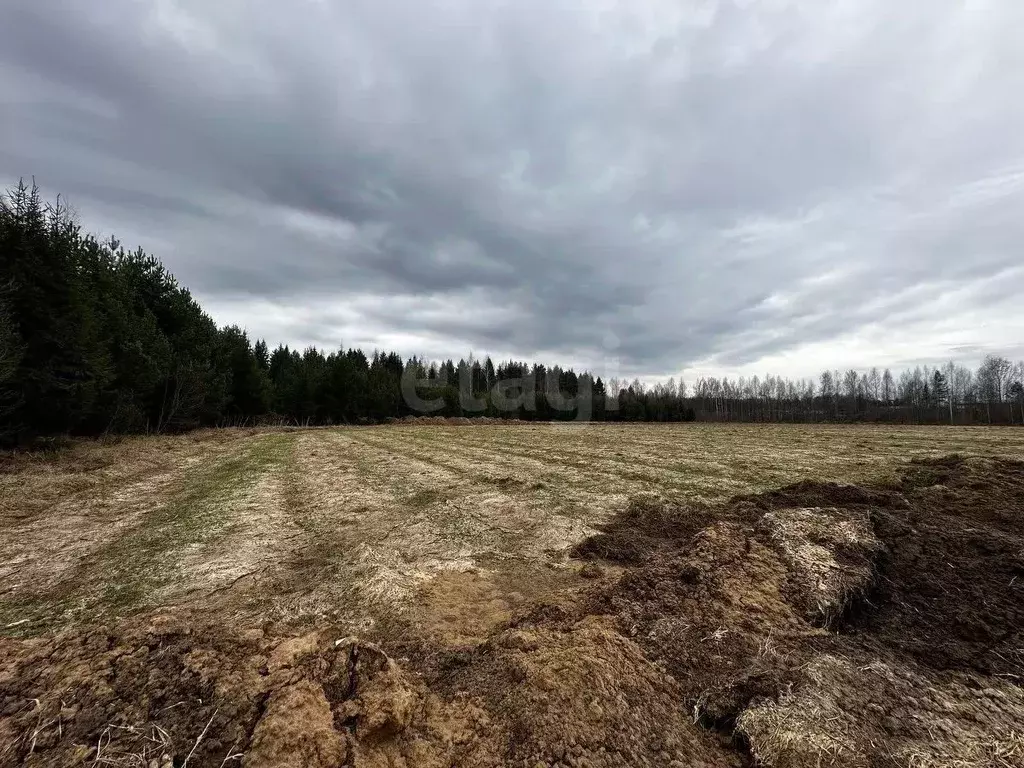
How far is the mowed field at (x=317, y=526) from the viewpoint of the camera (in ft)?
16.1

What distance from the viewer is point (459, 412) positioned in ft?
235

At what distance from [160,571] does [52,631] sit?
66.3 inches

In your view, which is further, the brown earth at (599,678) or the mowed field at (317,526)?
the mowed field at (317,526)

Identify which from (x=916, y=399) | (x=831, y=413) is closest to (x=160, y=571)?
(x=831, y=413)

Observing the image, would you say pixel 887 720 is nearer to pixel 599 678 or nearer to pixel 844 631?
pixel 844 631

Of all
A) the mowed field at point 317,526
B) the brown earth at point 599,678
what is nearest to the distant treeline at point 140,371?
the mowed field at point 317,526

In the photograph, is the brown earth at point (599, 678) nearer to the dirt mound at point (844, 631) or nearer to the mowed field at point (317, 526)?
the dirt mound at point (844, 631)

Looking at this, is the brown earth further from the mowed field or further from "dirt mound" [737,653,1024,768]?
the mowed field

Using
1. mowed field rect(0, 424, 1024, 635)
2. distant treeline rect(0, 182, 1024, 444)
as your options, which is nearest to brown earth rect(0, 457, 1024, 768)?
mowed field rect(0, 424, 1024, 635)

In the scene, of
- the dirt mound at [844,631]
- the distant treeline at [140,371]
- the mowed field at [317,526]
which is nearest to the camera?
the dirt mound at [844,631]

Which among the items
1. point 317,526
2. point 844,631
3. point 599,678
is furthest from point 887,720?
point 317,526

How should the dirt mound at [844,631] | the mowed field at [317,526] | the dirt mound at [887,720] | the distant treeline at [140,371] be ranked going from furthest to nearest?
the distant treeline at [140,371]
the mowed field at [317,526]
the dirt mound at [844,631]
the dirt mound at [887,720]

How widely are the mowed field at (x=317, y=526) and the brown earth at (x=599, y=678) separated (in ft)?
2.02

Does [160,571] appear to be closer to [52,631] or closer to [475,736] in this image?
[52,631]
